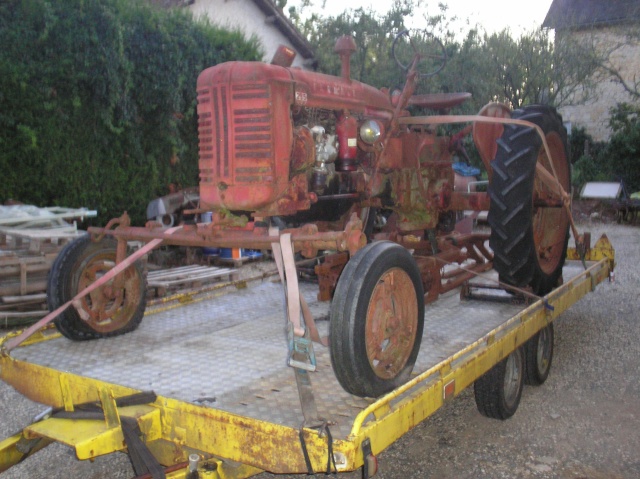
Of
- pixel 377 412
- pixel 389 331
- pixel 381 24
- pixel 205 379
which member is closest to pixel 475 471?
pixel 389 331

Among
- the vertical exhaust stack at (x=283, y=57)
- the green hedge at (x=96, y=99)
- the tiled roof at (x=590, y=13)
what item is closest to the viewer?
the vertical exhaust stack at (x=283, y=57)

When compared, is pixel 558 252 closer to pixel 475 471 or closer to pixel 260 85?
pixel 475 471

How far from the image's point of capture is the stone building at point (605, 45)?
20234 millimetres

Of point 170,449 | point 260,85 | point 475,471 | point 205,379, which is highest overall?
Result: point 260,85

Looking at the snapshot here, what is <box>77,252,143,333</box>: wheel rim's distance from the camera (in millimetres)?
3650

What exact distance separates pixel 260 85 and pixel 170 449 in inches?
73.3

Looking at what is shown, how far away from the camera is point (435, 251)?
4.88 m

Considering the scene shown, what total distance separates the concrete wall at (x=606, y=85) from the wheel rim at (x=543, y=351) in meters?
18.0

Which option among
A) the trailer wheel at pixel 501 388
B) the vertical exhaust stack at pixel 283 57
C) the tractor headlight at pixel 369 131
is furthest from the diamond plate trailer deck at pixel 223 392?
the vertical exhaust stack at pixel 283 57

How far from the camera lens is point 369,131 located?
12.6 ft

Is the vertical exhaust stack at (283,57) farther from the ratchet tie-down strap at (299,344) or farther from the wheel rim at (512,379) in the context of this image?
the wheel rim at (512,379)

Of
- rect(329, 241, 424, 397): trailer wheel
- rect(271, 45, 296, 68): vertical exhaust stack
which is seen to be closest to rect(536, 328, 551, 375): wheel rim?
rect(329, 241, 424, 397): trailer wheel

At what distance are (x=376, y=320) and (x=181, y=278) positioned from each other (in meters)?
4.81

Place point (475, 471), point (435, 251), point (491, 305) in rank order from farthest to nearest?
point (435, 251)
point (491, 305)
point (475, 471)
